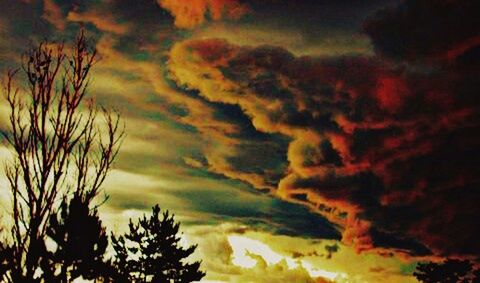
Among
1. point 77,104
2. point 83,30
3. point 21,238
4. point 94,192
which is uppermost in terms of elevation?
point 83,30

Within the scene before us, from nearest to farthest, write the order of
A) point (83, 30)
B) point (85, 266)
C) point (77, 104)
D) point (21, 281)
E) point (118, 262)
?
point (21, 281), point (77, 104), point (83, 30), point (85, 266), point (118, 262)

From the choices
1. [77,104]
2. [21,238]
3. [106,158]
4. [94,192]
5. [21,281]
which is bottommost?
[21,281]

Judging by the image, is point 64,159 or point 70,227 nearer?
point 64,159

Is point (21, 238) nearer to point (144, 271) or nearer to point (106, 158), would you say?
point (106, 158)

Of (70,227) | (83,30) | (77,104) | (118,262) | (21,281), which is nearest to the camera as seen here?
(21,281)

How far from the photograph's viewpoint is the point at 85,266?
28578 mm

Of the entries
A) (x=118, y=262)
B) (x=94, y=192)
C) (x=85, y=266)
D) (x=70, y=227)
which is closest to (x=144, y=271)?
(x=118, y=262)

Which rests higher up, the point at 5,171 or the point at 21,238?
the point at 5,171

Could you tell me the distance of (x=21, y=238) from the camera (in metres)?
13.7

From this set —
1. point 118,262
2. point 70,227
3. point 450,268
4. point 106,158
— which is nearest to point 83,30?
point 106,158

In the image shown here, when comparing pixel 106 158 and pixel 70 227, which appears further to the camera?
pixel 70 227

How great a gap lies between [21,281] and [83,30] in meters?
6.80

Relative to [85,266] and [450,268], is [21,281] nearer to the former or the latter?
[85,266]

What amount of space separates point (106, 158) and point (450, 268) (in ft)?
107
